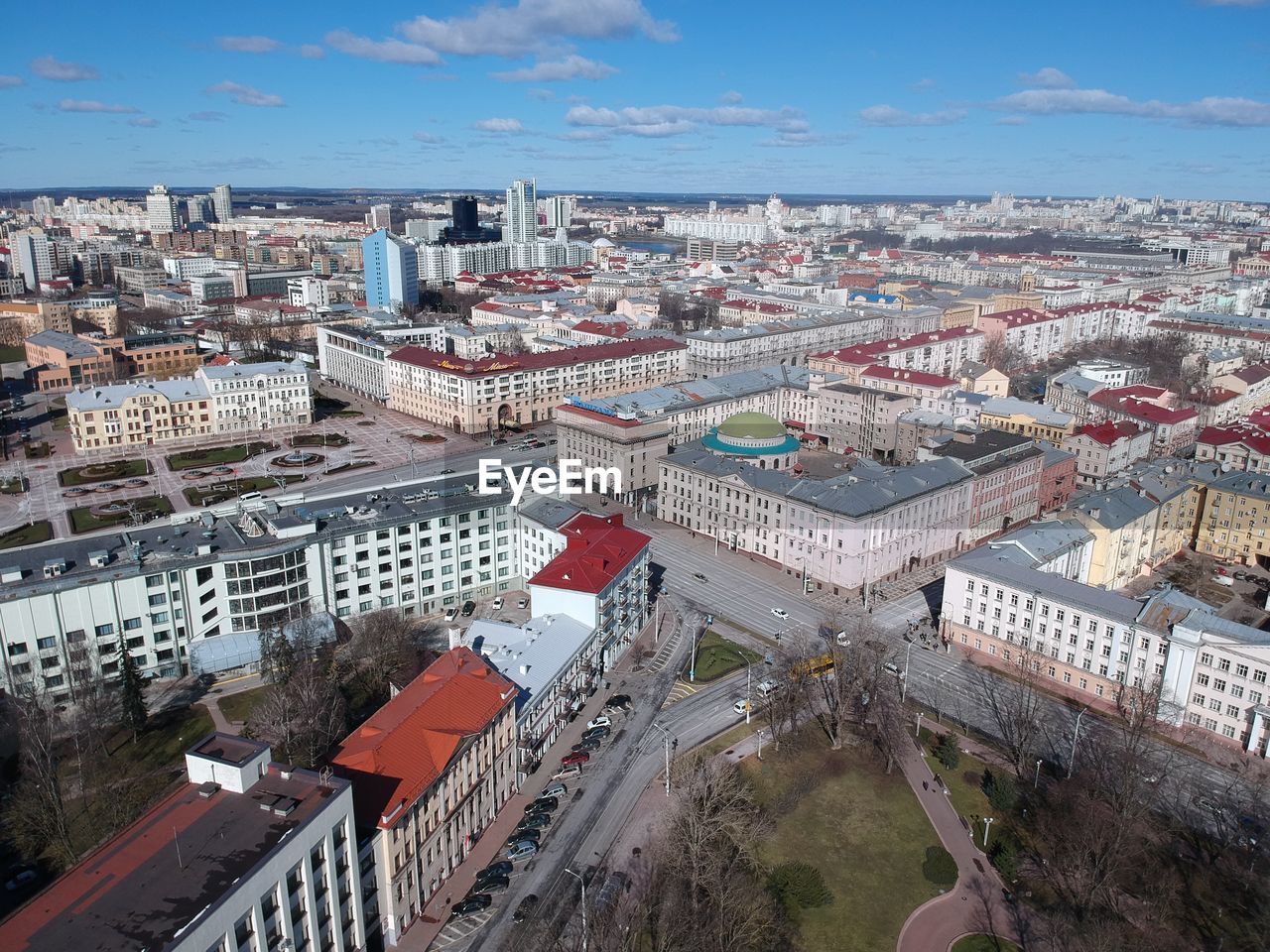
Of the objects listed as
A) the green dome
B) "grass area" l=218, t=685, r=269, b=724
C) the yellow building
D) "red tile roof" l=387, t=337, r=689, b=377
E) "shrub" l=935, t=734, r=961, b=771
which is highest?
"red tile roof" l=387, t=337, r=689, b=377

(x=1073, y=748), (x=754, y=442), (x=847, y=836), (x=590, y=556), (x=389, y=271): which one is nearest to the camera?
(x=847, y=836)

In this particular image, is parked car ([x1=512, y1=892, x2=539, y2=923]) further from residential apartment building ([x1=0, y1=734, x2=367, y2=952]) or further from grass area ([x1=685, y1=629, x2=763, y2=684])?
grass area ([x1=685, y1=629, x2=763, y2=684])

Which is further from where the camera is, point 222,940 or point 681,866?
point 681,866

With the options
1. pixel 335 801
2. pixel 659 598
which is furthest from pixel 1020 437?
pixel 335 801

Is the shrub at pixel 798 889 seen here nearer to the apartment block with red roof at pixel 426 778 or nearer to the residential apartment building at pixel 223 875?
the apartment block with red roof at pixel 426 778

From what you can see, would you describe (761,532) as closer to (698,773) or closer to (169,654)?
(698,773)

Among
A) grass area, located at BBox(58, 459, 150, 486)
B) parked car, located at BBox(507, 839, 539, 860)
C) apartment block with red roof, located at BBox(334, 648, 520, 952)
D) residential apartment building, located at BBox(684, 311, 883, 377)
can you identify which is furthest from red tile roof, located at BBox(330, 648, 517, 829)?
residential apartment building, located at BBox(684, 311, 883, 377)

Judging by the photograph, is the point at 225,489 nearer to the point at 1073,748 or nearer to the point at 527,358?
the point at 527,358

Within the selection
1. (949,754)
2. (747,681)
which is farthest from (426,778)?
(949,754)
